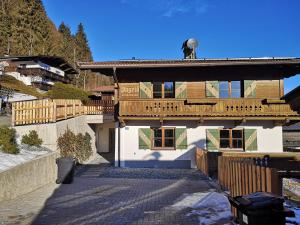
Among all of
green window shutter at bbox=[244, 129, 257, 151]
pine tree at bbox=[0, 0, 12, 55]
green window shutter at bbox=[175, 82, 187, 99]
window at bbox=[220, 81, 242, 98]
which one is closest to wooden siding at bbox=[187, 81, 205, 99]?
green window shutter at bbox=[175, 82, 187, 99]

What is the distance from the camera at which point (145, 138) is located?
672 inches

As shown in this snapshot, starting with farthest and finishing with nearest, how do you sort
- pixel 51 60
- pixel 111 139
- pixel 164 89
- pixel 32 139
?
pixel 51 60, pixel 111 139, pixel 164 89, pixel 32 139

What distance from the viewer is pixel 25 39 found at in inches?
2469

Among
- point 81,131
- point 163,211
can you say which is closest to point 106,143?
point 81,131

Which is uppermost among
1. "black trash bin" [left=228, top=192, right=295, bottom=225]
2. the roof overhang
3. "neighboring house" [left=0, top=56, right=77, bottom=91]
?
"neighboring house" [left=0, top=56, right=77, bottom=91]

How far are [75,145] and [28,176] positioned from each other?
675 centimetres

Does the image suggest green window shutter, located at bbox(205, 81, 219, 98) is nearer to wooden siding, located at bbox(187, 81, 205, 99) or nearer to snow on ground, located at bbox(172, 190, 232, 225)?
wooden siding, located at bbox(187, 81, 205, 99)

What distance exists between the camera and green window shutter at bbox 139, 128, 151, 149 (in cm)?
1706

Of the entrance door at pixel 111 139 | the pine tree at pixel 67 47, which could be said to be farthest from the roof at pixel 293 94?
the pine tree at pixel 67 47

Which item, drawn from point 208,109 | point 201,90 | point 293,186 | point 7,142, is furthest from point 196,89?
point 7,142

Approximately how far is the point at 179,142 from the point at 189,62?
4543 millimetres

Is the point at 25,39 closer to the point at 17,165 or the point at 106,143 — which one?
the point at 106,143

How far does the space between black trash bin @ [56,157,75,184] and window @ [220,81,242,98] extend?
9934 millimetres

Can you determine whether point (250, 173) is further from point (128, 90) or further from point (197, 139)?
point (128, 90)
